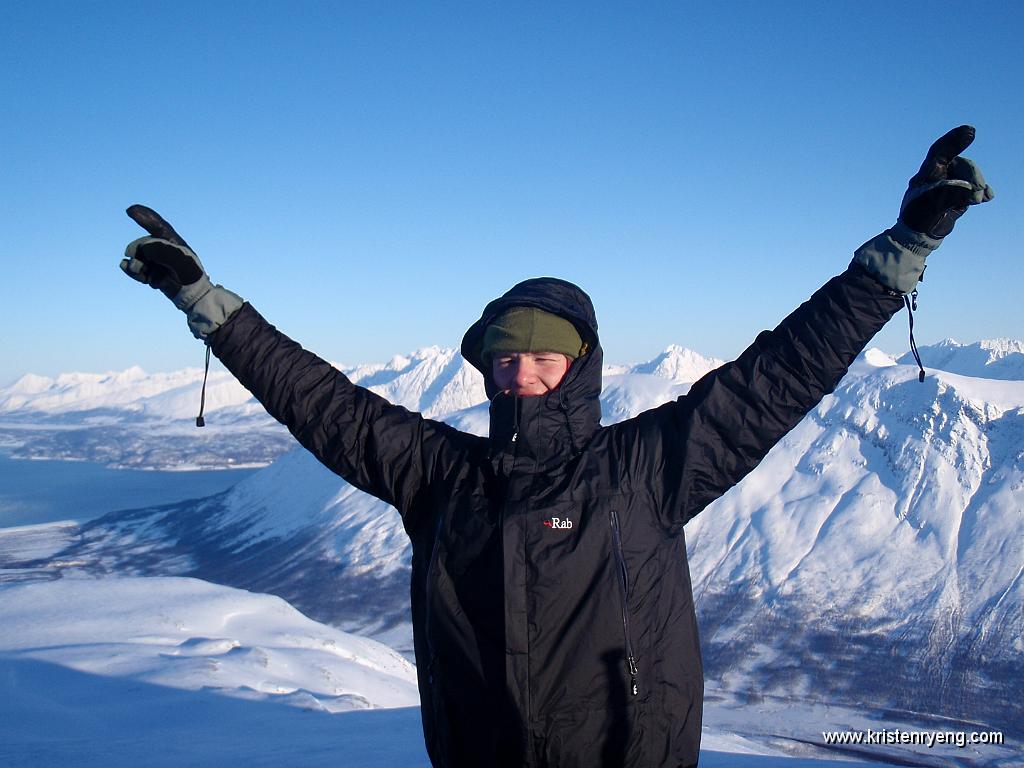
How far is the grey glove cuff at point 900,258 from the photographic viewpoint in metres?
2.08

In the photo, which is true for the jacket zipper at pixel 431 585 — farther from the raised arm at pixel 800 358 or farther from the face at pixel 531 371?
the raised arm at pixel 800 358

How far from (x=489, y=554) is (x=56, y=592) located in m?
18.6

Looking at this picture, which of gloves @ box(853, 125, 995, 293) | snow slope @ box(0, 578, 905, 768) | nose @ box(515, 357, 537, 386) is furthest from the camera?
snow slope @ box(0, 578, 905, 768)

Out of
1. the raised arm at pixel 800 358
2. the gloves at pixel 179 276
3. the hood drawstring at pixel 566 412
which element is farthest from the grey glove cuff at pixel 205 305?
the raised arm at pixel 800 358

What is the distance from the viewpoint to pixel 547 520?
2172mm

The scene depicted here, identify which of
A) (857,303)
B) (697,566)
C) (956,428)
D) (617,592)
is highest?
(956,428)

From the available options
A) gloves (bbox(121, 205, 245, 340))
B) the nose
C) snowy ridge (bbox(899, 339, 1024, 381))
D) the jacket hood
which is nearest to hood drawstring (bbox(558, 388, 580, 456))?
the jacket hood

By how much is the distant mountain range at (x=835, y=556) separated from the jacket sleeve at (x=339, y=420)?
3528 centimetres

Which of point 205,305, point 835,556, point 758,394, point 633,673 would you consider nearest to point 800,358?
point 758,394

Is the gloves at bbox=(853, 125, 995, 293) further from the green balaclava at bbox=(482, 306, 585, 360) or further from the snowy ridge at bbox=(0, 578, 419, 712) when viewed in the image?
the snowy ridge at bbox=(0, 578, 419, 712)

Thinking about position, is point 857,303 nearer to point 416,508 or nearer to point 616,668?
point 616,668

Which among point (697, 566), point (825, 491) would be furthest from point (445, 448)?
point (825, 491)

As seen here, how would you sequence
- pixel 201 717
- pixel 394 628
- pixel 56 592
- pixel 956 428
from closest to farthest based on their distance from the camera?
pixel 201 717 → pixel 56 592 → pixel 394 628 → pixel 956 428

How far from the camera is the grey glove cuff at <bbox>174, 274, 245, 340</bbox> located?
2496 millimetres
